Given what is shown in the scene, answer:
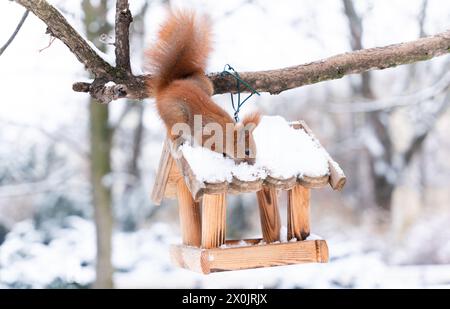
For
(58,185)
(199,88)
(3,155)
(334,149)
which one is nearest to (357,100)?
(334,149)

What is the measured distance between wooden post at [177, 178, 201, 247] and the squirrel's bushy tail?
13.0 inches

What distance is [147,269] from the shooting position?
529 cm

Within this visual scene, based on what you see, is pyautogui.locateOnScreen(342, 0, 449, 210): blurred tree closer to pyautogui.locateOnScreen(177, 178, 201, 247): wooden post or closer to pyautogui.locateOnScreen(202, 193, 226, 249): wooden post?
pyautogui.locateOnScreen(177, 178, 201, 247): wooden post

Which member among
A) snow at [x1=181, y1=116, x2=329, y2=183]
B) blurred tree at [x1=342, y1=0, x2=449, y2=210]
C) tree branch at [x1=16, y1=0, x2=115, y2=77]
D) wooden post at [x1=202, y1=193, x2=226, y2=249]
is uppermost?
blurred tree at [x1=342, y1=0, x2=449, y2=210]

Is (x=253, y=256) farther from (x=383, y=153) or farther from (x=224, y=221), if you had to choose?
(x=383, y=153)

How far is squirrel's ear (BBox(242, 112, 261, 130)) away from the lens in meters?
1.51

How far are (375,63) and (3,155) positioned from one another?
186 inches

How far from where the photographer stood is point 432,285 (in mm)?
4445

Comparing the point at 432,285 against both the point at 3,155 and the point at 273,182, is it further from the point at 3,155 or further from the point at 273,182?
the point at 3,155

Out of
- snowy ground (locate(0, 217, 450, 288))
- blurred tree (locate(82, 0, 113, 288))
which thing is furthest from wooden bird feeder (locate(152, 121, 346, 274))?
blurred tree (locate(82, 0, 113, 288))

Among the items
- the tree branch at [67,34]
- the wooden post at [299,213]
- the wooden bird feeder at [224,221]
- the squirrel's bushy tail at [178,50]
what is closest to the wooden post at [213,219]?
the wooden bird feeder at [224,221]

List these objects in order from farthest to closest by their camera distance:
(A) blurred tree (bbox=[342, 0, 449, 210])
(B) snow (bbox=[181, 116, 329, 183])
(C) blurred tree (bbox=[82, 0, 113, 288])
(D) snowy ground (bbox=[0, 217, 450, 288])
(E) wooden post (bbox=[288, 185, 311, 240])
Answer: (A) blurred tree (bbox=[342, 0, 449, 210]) < (C) blurred tree (bbox=[82, 0, 113, 288]) < (D) snowy ground (bbox=[0, 217, 450, 288]) < (E) wooden post (bbox=[288, 185, 311, 240]) < (B) snow (bbox=[181, 116, 329, 183])

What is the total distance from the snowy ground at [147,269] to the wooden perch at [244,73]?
6.55ft

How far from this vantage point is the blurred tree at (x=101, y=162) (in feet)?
13.8
